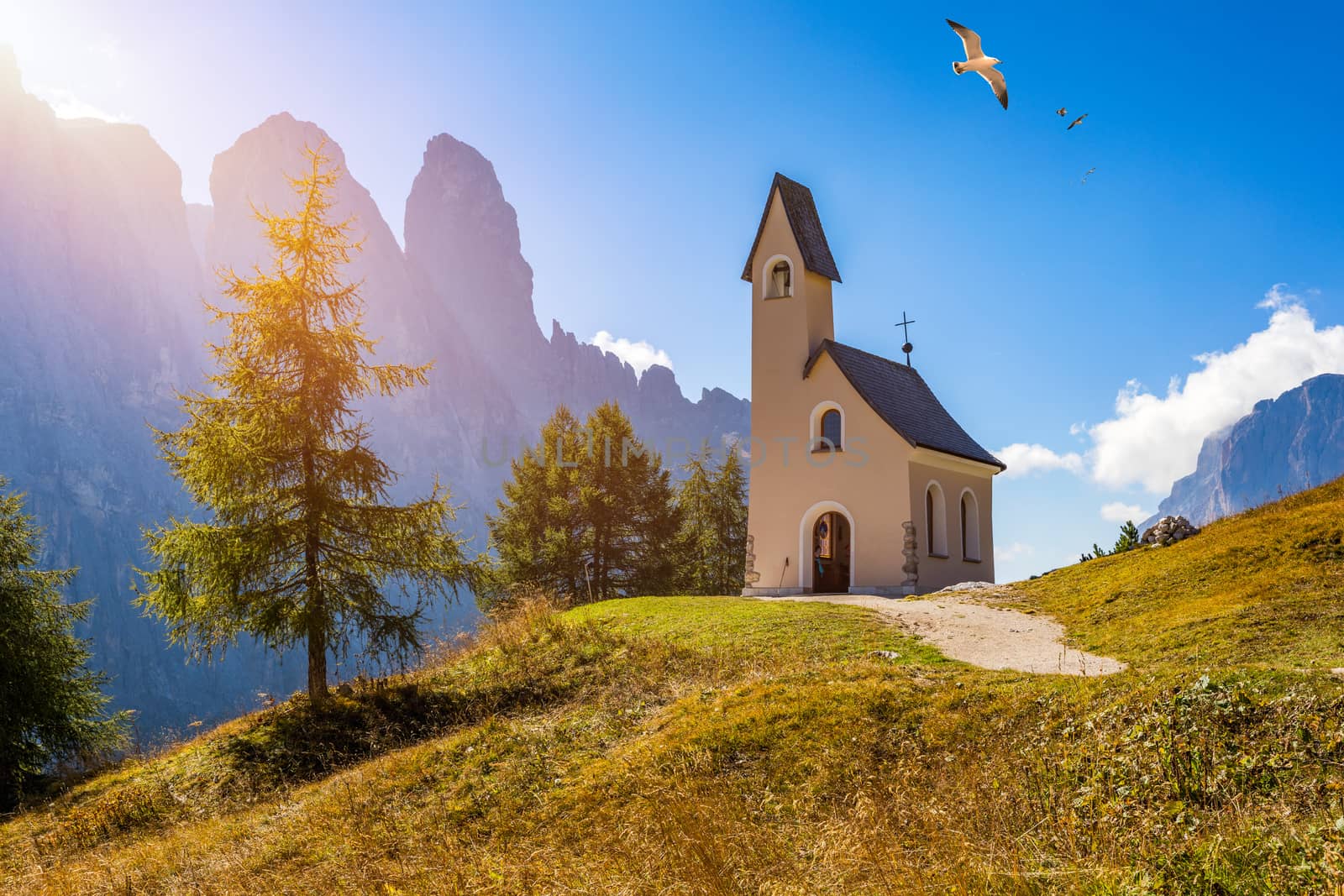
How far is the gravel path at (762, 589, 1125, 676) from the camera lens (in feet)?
35.1

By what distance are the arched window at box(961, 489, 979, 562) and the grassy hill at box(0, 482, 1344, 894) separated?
981 cm

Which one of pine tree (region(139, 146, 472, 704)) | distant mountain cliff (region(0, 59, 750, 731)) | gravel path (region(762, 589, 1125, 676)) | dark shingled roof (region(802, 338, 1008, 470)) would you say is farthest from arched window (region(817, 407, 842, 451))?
pine tree (region(139, 146, 472, 704))

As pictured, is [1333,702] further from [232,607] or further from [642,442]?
[642,442]

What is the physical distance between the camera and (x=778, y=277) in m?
24.8

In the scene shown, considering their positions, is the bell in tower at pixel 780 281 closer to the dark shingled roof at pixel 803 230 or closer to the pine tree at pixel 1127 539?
the dark shingled roof at pixel 803 230

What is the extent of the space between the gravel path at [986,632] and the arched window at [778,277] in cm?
919

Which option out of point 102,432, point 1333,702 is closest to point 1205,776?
point 1333,702

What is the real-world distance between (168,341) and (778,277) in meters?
110

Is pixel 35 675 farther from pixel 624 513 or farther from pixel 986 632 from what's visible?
pixel 624 513

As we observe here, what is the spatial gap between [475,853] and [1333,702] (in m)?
5.83

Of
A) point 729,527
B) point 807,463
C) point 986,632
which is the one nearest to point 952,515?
point 807,463

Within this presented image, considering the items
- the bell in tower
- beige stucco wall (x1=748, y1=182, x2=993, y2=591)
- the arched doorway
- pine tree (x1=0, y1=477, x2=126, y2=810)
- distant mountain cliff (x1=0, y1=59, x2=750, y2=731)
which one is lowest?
pine tree (x1=0, y1=477, x2=126, y2=810)

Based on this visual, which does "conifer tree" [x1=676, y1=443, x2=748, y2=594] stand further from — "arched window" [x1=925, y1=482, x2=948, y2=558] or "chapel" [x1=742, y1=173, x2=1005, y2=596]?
"arched window" [x1=925, y1=482, x2=948, y2=558]

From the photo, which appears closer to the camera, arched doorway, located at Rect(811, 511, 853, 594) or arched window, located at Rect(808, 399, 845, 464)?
arched window, located at Rect(808, 399, 845, 464)
